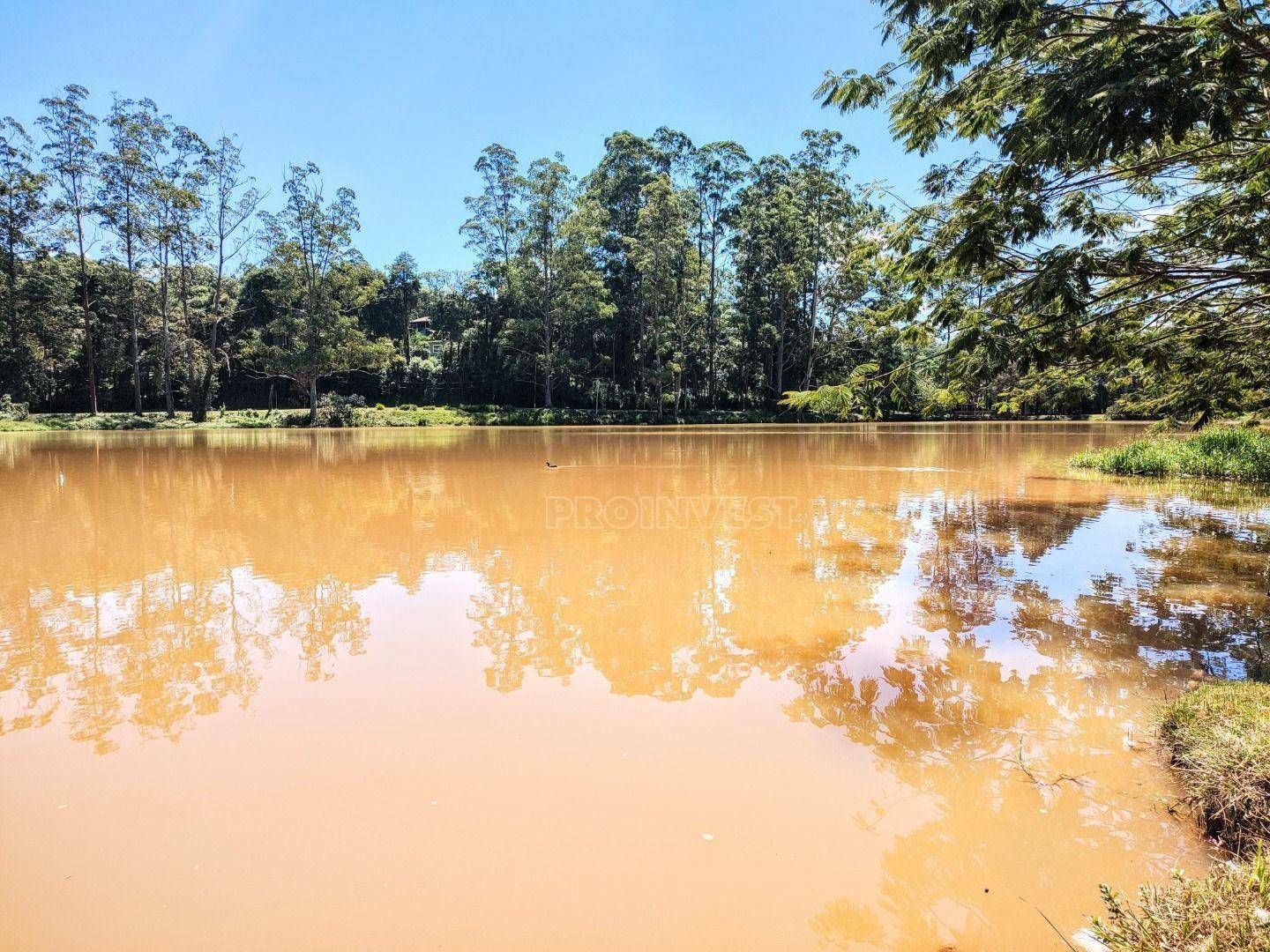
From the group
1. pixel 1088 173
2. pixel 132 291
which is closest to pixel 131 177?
pixel 132 291

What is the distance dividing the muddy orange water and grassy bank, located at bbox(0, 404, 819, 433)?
30.1m

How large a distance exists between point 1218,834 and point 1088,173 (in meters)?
5.55

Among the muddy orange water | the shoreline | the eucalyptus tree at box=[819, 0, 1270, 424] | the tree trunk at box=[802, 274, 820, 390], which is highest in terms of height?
the tree trunk at box=[802, 274, 820, 390]

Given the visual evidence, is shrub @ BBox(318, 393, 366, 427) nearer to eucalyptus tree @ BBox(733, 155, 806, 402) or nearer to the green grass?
eucalyptus tree @ BBox(733, 155, 806, 402)

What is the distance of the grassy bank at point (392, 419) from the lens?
33.5 meters

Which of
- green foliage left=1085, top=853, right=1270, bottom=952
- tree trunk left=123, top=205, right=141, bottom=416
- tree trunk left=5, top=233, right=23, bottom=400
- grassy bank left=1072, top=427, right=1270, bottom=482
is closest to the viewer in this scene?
green foliage left=1085, top=853, right=1270, bottom=952

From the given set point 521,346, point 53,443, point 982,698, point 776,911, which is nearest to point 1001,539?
point 982,698

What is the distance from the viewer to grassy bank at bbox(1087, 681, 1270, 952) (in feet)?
5.59

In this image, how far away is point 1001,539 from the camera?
25.8ft

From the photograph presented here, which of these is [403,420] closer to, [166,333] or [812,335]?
[166,333]

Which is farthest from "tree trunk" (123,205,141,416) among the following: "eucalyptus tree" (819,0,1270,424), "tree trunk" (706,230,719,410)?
"eucalyptus tree" (819,0,1270,424)

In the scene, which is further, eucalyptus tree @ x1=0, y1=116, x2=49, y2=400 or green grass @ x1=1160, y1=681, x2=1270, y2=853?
eucalyptus tree @ x1=0, y1=116, x2=49, y2=400

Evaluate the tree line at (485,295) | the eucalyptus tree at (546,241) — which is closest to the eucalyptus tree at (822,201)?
the tree line at (485,295)

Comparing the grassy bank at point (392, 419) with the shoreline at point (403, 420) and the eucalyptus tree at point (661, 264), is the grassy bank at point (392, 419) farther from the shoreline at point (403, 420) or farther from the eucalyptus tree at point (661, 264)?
the eucalyptus tree at point (661, 264)
